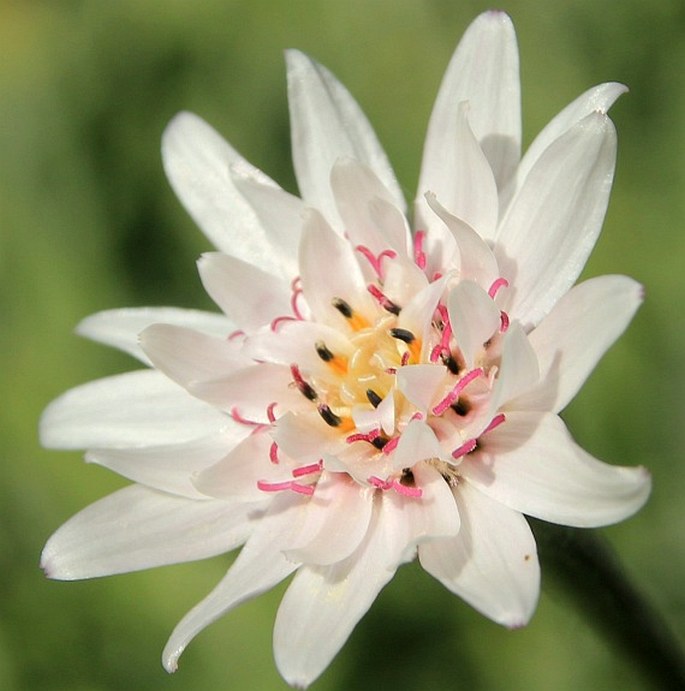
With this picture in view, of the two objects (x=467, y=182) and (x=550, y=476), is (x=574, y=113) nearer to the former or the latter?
(x=467, y=182)

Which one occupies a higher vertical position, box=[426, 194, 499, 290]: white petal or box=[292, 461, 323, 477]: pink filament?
box=[426, 194, 499, 290]: white petal

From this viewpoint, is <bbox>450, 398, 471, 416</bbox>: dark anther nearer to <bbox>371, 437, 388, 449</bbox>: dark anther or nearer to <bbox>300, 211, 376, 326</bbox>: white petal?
<bbox>371, 437, 388, 449</bbox>: dark anther

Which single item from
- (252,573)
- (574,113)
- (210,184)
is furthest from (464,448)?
(210,184)

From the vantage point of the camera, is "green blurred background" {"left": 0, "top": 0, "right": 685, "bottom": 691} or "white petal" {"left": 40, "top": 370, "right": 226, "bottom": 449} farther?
"green blurred background" {"left": 0, "top": 0, "right": 685, "bottom": 691}

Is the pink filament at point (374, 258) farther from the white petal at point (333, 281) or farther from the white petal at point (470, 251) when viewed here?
the white petal at point (470, 251)

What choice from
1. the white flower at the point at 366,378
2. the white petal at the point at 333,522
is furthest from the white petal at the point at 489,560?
the white petal at the point at 333,522

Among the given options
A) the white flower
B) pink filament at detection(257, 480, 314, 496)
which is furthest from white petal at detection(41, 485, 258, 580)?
pink filament at detection(257, 480, 314, 496)
